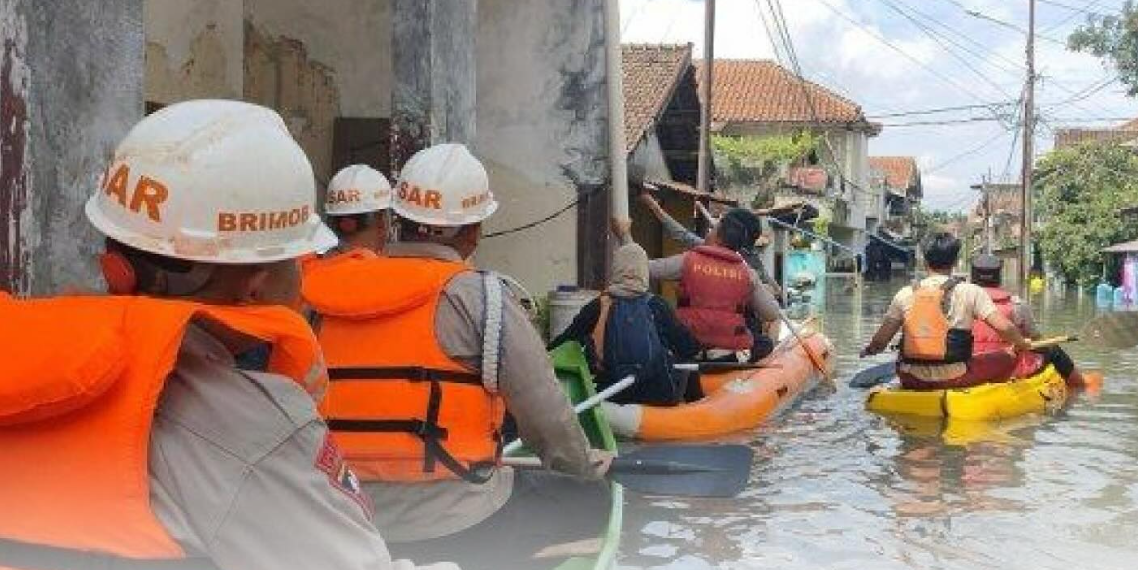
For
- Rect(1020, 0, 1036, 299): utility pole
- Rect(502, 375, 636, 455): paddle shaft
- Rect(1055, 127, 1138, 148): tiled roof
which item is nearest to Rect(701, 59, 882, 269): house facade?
Rect(1020, 0, 1036, 299): utility pole

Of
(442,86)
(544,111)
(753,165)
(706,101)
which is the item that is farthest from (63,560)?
A: (753,165)

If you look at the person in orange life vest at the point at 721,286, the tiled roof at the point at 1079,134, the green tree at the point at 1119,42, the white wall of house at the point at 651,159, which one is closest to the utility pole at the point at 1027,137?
the green tree at the point at 1119,42

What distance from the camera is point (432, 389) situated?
3.00 m

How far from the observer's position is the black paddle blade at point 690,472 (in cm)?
599

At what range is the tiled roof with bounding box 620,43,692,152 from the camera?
1703 cm

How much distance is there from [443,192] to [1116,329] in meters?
16.0

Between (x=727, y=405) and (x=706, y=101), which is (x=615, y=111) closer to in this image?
(x=727, y=405)

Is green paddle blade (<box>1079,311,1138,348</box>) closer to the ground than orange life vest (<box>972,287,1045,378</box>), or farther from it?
closer to the ground

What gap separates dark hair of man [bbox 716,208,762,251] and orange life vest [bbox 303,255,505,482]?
609cm

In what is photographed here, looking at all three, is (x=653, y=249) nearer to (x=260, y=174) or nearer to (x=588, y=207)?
(x=588, y=207)

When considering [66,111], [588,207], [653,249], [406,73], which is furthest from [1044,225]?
[66,111]

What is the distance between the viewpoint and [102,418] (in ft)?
4.82

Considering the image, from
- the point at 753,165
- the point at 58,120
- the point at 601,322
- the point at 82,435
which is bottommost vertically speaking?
the point at 601,322

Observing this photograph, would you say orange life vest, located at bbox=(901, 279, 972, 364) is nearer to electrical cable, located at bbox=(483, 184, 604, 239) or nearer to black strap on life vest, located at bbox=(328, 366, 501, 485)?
electrical cable, located at bbox=(483, 184, 604, 239)
